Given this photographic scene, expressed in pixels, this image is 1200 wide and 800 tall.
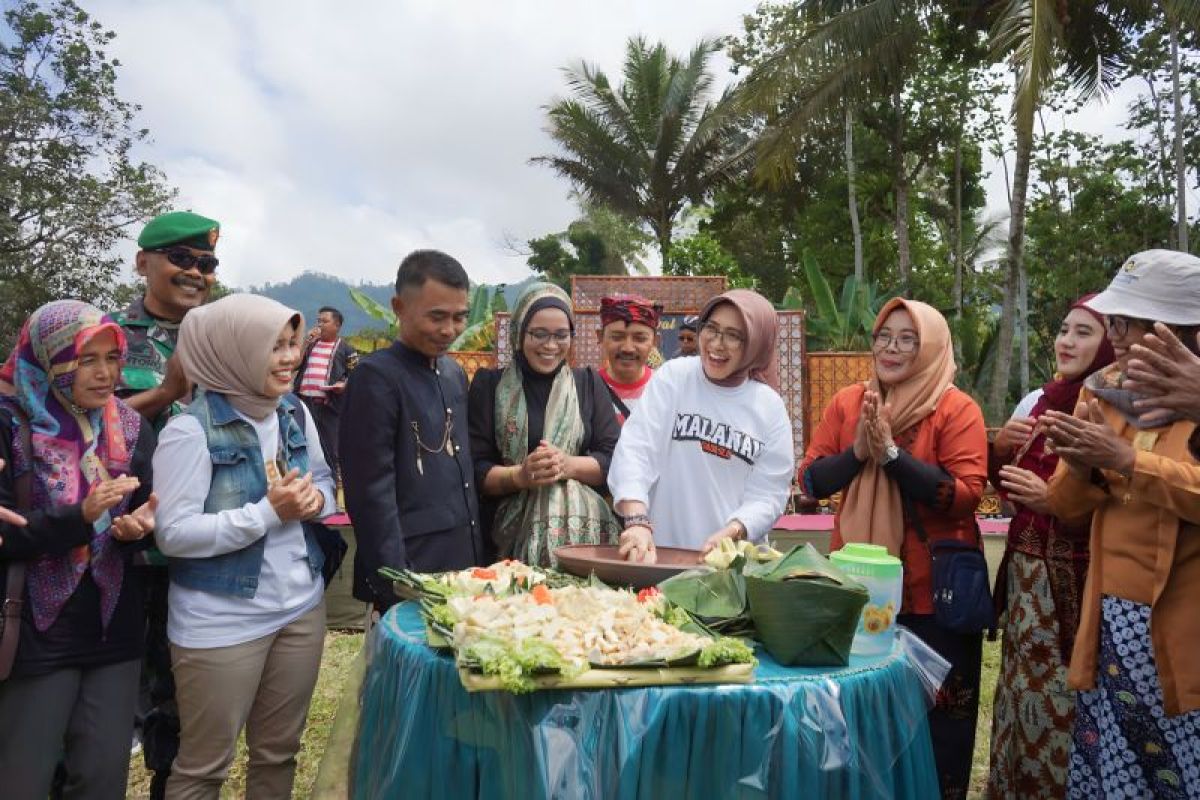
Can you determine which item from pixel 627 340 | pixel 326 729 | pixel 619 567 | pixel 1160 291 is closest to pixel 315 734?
pixel 326 729

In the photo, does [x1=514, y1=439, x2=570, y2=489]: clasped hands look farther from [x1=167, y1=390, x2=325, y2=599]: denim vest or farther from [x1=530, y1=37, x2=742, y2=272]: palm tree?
[x1=530, y1=37, x2=742, y2=272]: palm tree

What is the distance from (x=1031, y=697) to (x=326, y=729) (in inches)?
117

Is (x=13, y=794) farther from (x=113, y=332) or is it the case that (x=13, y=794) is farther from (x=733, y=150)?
(x=733, y=150)

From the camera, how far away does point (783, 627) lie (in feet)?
6.20

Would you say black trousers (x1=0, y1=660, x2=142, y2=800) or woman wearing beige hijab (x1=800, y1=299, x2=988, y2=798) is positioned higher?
woman wearing beige hijab (x1=800, y1=299, x2=988, y2=798)

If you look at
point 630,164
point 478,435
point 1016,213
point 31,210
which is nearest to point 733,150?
point 630,164

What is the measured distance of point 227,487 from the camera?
2.53 m

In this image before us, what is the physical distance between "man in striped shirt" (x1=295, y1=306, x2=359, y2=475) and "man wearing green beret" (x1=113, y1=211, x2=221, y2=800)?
417 centimetres

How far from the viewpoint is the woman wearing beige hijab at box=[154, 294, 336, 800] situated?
8.04 ft

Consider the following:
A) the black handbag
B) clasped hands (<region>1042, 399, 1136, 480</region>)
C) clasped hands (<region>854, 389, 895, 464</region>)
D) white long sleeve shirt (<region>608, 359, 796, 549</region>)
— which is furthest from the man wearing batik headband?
clasped hands (<region>1042, 399, 1136, 480</region>)

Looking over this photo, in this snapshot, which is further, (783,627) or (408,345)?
(408,345)

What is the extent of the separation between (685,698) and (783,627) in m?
0.30

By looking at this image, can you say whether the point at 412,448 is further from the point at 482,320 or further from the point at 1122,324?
the point at 482,320

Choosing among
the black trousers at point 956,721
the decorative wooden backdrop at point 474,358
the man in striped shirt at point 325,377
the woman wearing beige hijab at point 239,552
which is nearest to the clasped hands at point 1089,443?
the black trousers at point 956,721
